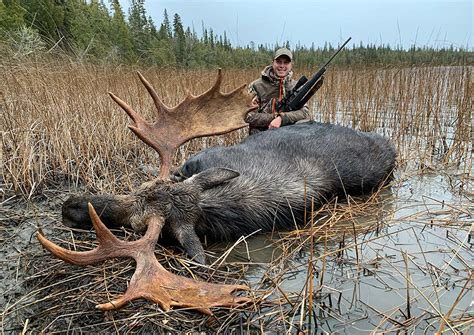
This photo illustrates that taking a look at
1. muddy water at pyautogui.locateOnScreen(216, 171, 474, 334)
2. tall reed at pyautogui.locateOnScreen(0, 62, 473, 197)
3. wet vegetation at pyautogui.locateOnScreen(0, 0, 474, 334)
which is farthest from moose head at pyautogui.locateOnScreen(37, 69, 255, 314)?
tall reed at pyautogui.locateOnScreen(0, 62, 473, 197)

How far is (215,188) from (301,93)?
269 centimetres

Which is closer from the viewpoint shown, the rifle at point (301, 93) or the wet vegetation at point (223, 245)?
the wet vegetation at point (223, 245)

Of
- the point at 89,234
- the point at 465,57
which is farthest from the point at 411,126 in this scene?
the point at 89,234

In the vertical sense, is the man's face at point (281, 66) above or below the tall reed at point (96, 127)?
above

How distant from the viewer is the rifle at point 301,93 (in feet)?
17.5

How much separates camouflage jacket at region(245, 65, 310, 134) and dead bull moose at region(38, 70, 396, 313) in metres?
0.95

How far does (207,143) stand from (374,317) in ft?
13.4

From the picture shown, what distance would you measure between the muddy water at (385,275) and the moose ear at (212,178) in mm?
502

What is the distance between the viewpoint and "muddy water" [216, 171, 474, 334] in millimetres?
2164

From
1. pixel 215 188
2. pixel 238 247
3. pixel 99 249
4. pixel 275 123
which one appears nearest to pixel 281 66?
pixel 275 123

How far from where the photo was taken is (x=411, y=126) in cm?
675

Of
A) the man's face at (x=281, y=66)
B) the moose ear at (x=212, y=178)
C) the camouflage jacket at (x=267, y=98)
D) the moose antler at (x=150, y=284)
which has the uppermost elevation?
the man's face at (x=281, y=66)

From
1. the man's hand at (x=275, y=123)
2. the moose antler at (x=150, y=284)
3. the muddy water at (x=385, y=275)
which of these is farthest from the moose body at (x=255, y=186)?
the man's hand at (x=275, y=123)

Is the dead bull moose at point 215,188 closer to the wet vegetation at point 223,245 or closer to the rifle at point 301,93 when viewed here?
the wet vegetation at point 223,245
